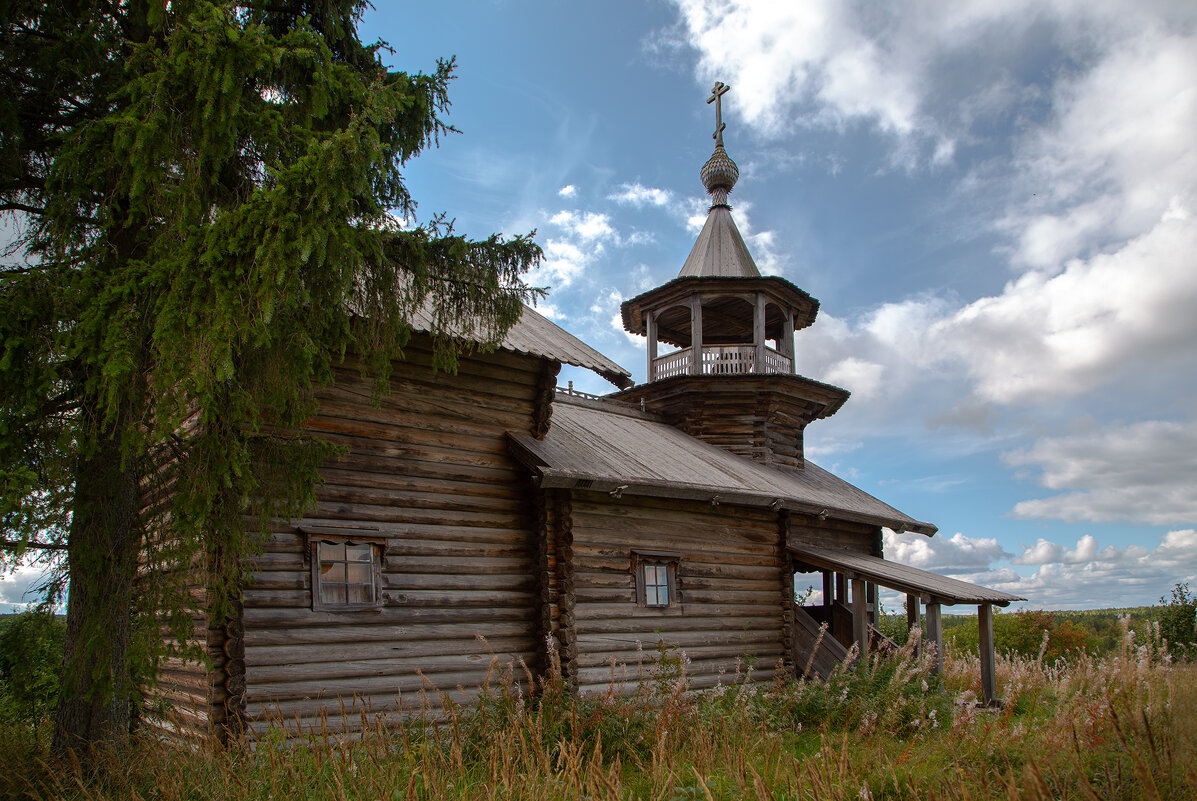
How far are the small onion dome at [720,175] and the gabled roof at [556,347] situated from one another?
1069cm

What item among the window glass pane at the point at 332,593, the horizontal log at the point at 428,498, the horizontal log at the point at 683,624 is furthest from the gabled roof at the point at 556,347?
the horizontal log at the point at 683,624

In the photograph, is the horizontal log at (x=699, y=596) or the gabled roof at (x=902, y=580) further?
the gabled roof at (x=902, y=580)

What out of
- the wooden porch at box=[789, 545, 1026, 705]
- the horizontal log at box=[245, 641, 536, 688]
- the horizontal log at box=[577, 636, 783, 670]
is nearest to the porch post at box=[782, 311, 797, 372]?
the wooden porch at box=[789, 545, 1026, 705]

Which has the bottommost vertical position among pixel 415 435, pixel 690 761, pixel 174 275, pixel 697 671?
pixel 697 671

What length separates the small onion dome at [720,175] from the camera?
22594 millimetres

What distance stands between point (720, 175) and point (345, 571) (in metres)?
16.4

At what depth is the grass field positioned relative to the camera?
14.3 feet

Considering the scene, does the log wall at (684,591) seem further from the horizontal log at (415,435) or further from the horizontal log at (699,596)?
the horizontal log at (415,435)

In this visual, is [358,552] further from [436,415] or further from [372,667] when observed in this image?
[436,415]

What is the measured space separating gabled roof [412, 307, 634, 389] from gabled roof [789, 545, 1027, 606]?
204 inches

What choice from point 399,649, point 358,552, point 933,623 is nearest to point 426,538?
point 358,552

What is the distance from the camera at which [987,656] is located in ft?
47.7

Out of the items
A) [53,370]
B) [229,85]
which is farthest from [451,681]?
[229,85]

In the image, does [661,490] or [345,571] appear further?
[661,490]
